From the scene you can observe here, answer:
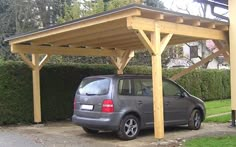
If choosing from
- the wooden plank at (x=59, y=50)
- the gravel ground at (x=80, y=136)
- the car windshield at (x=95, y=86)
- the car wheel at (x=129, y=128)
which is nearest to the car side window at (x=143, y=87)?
the car wheel at (x=129, y=128)

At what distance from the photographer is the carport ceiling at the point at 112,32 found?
9.41 metres

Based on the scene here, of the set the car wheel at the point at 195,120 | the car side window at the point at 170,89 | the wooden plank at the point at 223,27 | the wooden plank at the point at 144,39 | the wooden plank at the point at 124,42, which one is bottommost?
the car wheel at the point at 195,120

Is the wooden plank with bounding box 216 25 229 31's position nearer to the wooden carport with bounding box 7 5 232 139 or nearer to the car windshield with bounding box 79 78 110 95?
the wooden carport with bounding box 7 5 232 139

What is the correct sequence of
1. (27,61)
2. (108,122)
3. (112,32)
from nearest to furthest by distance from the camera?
(108,122) < (112,32) < (27,61)

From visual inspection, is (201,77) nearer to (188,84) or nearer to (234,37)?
(188,84)

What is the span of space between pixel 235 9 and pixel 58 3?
65.8ft

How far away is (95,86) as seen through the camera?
Answer: 10.1 m

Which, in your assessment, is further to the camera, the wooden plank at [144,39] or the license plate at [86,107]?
the license plate at [86,107]

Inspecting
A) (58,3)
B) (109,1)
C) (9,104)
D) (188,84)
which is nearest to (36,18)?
(58,3)

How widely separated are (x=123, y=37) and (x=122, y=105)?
3684 mm

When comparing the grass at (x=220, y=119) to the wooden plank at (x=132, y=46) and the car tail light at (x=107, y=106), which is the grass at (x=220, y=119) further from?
the car tail light at (x=107, y=106)

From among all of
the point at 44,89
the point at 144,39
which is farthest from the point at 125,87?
the point at 44,89

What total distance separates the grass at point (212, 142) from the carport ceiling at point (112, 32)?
9.65 feet

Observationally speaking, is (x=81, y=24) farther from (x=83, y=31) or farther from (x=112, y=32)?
(x=112, y=32)
